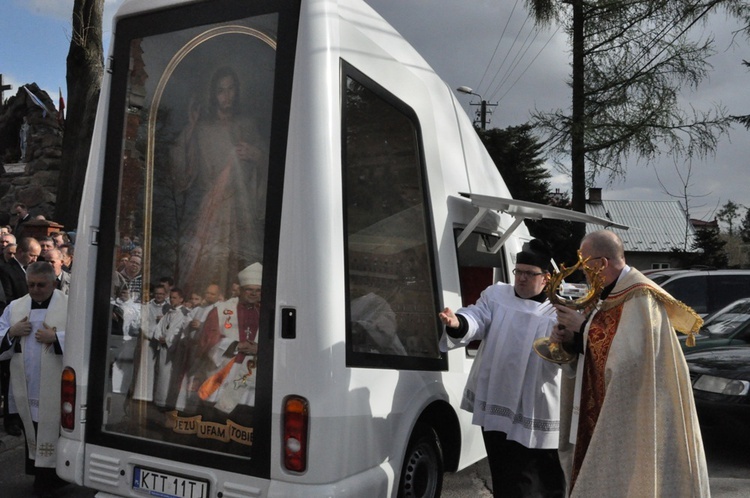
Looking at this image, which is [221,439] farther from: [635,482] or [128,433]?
[635,482]

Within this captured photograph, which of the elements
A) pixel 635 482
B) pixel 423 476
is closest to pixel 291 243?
pixel 423 476

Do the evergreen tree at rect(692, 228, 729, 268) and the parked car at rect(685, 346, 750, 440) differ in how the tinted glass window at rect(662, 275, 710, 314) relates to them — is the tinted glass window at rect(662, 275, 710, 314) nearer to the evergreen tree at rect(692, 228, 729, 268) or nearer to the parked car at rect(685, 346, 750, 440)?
the parked car at rect(685, 346, 750, 440)

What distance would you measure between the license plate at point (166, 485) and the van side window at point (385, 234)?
3.13 ft

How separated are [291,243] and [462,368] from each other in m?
1.88

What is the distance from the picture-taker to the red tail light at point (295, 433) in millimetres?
3207

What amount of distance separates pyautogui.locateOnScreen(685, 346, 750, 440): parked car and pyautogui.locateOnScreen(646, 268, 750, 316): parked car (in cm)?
515

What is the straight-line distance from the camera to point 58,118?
1590cm

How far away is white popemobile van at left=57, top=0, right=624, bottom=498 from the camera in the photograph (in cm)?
327

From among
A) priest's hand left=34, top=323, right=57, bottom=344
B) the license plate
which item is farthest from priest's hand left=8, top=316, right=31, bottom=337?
the license plate

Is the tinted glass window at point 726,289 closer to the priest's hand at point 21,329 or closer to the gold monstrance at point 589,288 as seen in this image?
the gold monstrance at point 589,288

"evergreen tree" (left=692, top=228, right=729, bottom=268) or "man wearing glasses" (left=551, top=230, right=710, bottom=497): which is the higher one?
"evergreen tree" (left=692, top=228, right=729, bottom=268)

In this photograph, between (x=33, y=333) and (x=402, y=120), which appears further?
(x=33, y=333)

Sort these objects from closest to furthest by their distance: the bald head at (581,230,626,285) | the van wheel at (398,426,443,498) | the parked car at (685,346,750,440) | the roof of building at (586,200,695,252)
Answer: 1. the bald head at (581,230,626,285)
2. the van wheel at (398,426,443,498)
3. the parked car at (685,346,750,440)
4. the roof of building at (586,200,695,252)

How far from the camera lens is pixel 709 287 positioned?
11766mm
